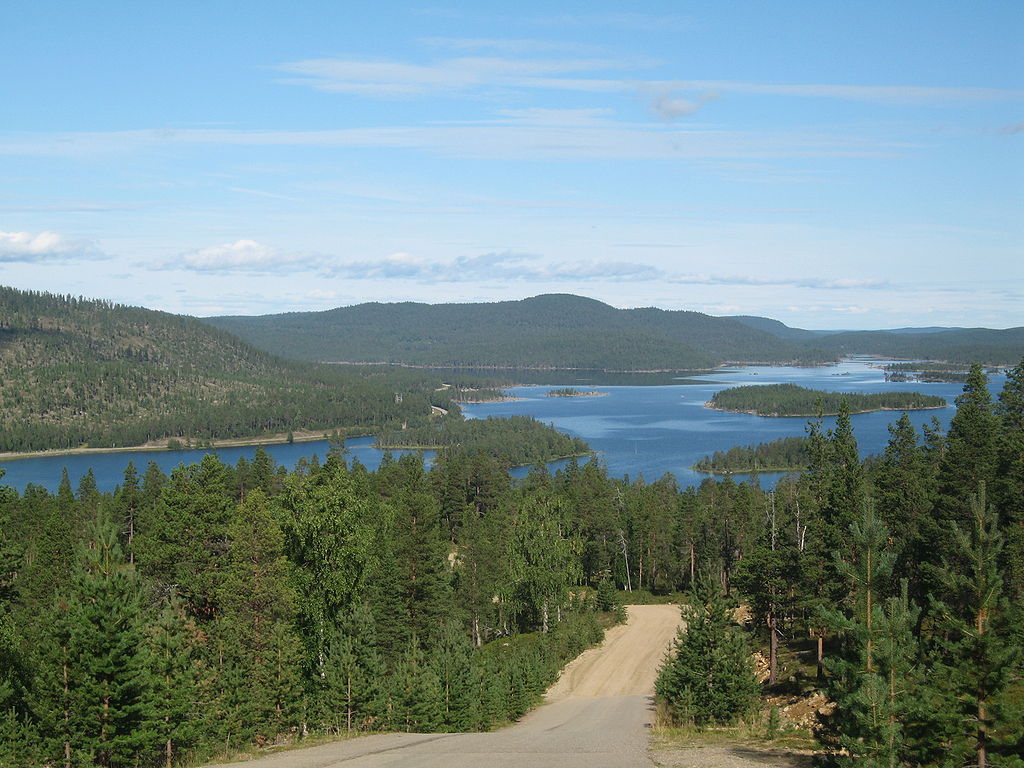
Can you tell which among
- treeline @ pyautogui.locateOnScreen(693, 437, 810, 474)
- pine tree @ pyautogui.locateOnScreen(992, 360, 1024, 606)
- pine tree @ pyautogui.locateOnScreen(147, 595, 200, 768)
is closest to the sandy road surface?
pine tree @ pyautogui.locateOnScreen(147, 595, 200, 768)

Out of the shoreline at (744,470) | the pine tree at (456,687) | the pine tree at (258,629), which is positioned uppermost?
the pine tree at (258,629)

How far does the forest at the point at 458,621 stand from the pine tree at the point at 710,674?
0.08m

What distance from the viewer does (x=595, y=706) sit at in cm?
3559

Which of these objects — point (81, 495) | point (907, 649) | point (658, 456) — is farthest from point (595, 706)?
point (658, 456)

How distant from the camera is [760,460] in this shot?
16338 centimetres

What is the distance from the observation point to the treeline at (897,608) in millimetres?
16031

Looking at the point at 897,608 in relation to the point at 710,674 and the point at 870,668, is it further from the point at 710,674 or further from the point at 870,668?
the point at 710,674

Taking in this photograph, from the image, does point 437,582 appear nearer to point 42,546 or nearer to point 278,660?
point 278,660

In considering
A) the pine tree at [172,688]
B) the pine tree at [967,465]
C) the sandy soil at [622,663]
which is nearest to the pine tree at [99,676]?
the pine tree at [172,688]

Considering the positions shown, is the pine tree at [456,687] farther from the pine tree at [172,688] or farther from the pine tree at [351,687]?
the pine tree at [172,688]

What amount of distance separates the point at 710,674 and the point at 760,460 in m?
141

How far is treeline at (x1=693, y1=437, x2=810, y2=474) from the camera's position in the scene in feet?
508

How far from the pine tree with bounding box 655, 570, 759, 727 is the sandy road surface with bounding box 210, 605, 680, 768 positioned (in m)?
1.81

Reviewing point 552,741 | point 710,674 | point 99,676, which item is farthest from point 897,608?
point 99,676
